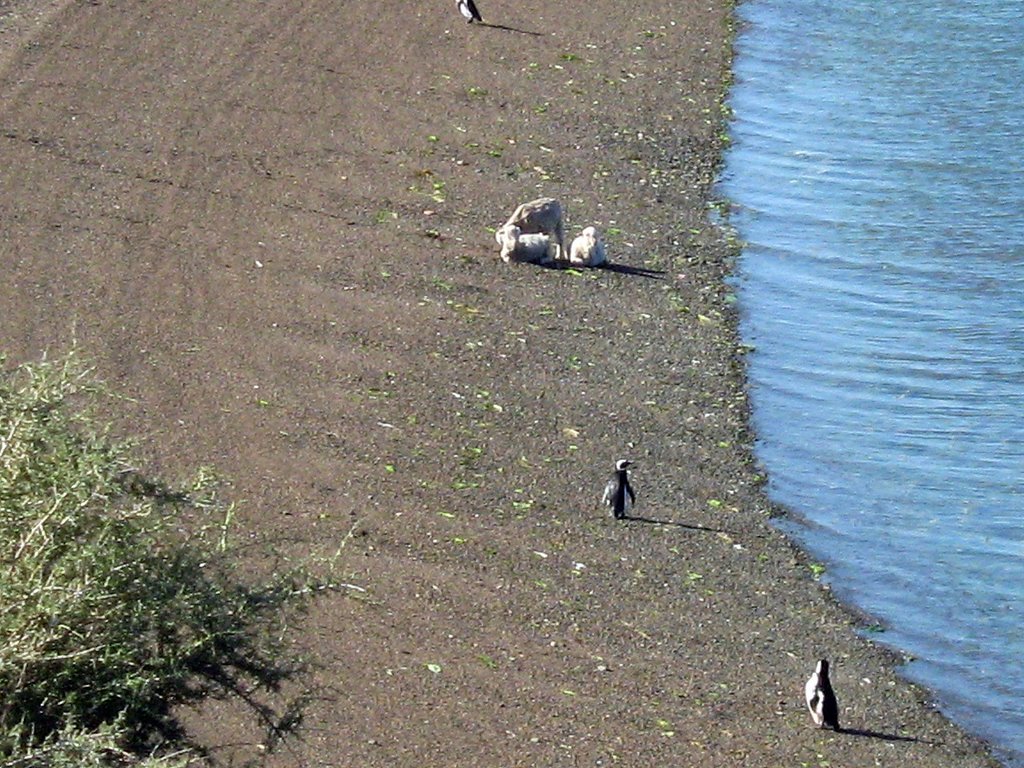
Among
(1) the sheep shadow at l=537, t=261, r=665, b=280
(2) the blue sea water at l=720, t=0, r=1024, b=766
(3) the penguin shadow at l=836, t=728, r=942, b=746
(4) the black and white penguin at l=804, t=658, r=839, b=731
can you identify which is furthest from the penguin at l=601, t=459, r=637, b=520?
(1) the sheep shadow at l=537, t=261, r=665, b=280

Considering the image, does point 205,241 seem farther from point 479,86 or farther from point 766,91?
point 766,91

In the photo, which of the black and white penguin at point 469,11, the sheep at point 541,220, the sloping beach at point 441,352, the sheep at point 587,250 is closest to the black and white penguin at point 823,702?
the sloping beach at point 441,352

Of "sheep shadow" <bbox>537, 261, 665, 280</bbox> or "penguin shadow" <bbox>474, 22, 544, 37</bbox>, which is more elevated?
"sheep shadow" <bbox>537, 261, 665, 280</bbox>

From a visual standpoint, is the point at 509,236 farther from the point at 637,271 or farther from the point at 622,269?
the point at 637,271

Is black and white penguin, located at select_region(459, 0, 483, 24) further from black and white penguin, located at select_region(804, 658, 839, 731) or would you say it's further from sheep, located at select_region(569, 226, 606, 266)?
black and white penguin, located at select_region(804, 658, 839, 731)

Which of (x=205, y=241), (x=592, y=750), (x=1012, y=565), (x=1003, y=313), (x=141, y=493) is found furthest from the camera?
(x=1003, y=313)

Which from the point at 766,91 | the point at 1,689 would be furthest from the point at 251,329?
the point at 766,91
